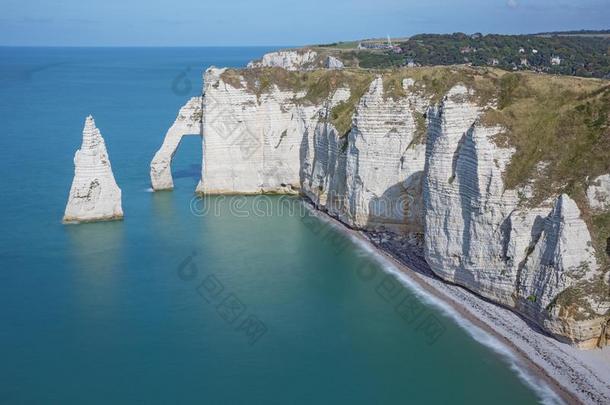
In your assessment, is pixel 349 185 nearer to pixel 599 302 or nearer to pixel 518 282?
pixel 518 282

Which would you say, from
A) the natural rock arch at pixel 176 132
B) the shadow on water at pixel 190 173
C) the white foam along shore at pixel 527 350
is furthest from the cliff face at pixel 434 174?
the shadow on water at pixel 190 173

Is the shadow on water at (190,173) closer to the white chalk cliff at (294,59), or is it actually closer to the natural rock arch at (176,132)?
the natural rock arch at (176,132)

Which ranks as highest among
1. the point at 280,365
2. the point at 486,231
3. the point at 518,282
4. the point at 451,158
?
the point at 451,158

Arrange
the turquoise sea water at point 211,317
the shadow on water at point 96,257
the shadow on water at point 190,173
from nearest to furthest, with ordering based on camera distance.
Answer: the turquoise sea water at point 211,317, the shadow on water at point 96,257, the shadow on water at point 190,173

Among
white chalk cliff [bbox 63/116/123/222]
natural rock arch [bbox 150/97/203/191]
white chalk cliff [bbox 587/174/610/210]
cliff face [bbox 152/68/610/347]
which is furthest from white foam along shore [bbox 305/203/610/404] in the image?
natural rock arch [bbox 150/97/203/191]

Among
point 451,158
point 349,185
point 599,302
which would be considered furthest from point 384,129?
point 599,302

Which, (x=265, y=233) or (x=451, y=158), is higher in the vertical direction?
(x=451, y=158)

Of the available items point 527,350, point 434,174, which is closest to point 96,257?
point 434,174

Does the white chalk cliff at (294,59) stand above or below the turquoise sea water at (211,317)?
above
